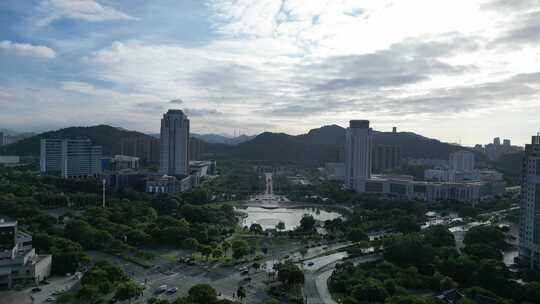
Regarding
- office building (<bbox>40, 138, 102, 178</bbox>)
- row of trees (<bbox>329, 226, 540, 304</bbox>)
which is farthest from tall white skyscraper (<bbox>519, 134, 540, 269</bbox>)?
office building (<bbox>40, 138, 102, 178</bbox>)

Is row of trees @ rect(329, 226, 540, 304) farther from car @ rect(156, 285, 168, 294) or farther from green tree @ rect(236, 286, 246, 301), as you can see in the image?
car @ rect(156, 285, 168, 294)

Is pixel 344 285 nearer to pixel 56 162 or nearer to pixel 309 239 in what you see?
pixel 309 239

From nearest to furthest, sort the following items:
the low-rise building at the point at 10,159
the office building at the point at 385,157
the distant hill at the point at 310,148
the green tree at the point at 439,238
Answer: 1. the green tree at the point at 439,238
2. the low-rise building at the point at 10,159
3. the office building at the point at 385,157
4. the distant hill at the point at 310,148

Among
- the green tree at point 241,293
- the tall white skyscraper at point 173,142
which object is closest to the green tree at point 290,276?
the green tree at point 241,293

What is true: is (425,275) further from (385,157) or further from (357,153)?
(385,157)

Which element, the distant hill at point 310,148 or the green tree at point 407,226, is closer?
the green tree at point 407,226

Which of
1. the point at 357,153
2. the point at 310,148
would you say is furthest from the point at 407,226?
the point at 310,148

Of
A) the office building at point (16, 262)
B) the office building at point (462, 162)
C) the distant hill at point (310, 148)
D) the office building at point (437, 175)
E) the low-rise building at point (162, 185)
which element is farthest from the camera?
the distant hill at point (310, 148)

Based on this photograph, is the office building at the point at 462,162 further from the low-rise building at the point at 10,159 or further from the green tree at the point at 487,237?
the low-rise building at the point at 10,159
